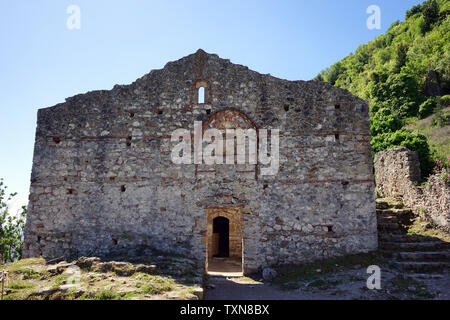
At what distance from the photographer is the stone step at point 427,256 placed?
9.19m

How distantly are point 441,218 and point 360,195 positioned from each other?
3.38 meters

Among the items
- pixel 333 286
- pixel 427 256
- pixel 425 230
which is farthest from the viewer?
pixel 425 230

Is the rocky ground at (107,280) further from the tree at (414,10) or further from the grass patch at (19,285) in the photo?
the tree at (414,10)

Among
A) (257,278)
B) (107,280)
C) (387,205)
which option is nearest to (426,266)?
(387,205)

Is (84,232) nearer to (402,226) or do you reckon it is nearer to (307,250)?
Result: (307,250)

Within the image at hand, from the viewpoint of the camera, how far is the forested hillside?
17516 mm

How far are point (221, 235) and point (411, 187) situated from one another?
10145 mm

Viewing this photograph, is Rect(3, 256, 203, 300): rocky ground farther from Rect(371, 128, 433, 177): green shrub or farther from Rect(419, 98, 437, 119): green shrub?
Rect(419, 98, 437, 119): green shrub

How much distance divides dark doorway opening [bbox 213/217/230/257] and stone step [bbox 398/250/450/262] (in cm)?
978

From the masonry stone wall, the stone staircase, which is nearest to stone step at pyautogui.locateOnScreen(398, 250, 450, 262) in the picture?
the stone staircase

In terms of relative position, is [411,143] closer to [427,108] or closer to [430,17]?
[427,108]

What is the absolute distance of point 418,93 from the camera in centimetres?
2659

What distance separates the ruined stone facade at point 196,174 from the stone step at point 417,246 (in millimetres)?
745

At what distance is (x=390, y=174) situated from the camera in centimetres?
1484
